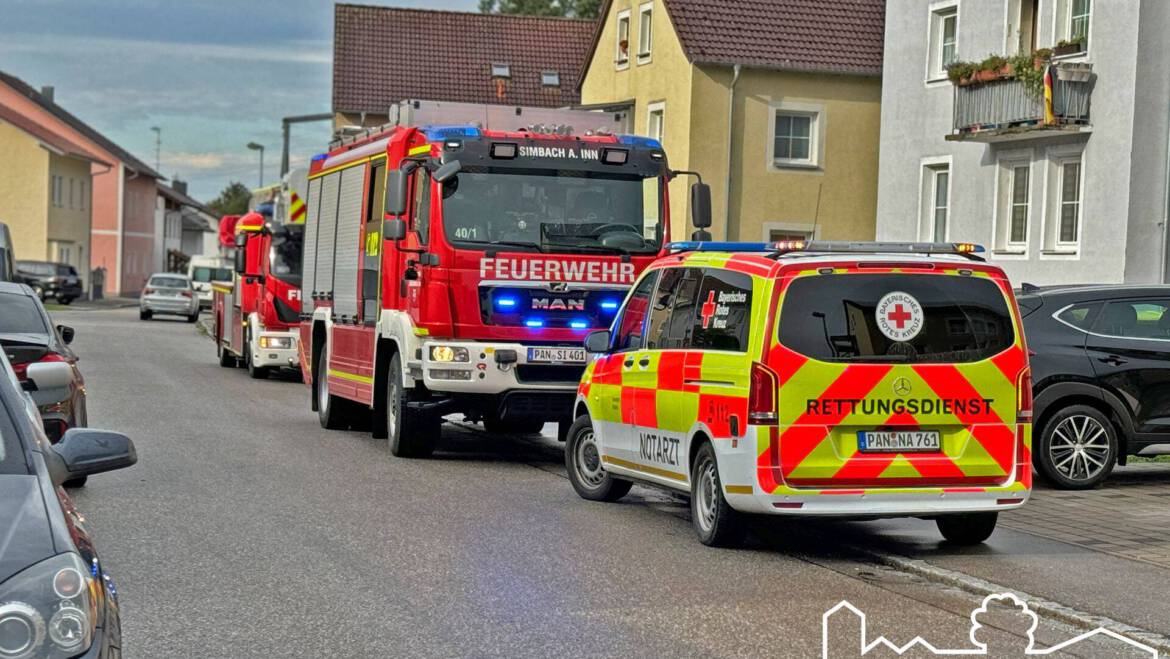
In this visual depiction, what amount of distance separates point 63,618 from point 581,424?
8.61m

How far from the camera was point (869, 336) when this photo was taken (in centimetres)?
1018

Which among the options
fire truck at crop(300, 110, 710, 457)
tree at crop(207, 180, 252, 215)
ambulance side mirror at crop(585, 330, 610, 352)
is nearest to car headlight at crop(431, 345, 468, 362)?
fire truck at crop(300, 110, 710, 457)

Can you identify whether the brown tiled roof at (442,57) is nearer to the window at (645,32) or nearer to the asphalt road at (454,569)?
the window at (645,32)

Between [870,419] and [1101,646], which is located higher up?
[870,419]

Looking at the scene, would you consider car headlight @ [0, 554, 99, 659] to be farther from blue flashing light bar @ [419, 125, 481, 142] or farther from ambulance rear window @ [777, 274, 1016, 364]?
blue flashing light bar @ [419, 125, 481, 142]

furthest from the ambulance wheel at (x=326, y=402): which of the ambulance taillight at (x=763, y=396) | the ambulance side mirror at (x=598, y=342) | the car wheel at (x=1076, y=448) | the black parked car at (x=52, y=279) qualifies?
the black parked car at (x=52, y=279)

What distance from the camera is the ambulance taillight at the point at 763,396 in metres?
9.96

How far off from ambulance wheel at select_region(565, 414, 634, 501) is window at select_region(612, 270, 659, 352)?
756 mm

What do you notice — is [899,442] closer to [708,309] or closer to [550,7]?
[708,309]

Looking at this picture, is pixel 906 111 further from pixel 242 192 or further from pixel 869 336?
pixel 242 192

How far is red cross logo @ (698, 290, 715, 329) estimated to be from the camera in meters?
10.9

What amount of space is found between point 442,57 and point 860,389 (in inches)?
2047

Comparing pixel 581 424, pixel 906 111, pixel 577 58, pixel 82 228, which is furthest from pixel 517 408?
pixel 82 228

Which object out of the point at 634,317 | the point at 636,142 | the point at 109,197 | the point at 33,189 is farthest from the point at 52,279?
the point at 634,317
